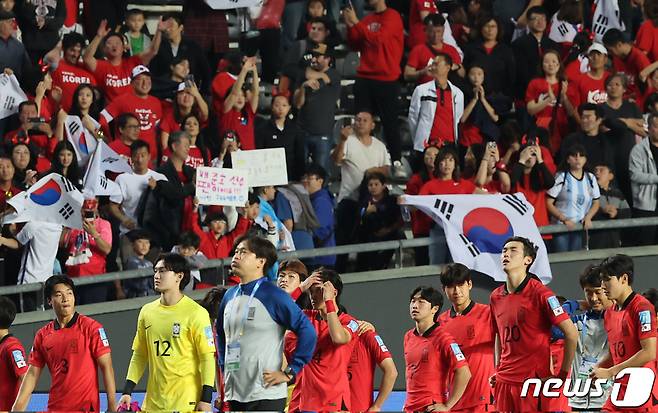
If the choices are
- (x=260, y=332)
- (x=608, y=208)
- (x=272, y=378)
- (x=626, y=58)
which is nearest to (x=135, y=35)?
(x=608, y=208)

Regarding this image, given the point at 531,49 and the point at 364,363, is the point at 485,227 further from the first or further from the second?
the point at 364,363

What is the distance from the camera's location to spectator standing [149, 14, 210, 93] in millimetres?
18234

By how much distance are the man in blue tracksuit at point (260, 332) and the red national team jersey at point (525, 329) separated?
1.97 metres

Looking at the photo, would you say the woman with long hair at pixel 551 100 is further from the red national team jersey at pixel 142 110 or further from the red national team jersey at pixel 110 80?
the red national team jersey at pixel 110 80

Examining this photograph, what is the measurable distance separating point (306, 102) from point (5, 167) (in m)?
3.91

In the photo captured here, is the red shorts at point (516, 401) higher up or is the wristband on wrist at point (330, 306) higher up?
the wristband on wrist at point (330, 306)

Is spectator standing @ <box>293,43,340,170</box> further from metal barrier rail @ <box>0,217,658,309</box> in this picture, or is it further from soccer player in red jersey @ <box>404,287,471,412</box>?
soccer player in red jersey @ <box>404,287,471,412</box>

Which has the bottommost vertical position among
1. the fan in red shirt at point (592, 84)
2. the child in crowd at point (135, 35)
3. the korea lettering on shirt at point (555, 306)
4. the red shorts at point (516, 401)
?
the red shorts at point (516, 401)

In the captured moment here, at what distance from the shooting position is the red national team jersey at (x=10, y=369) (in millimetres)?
11664

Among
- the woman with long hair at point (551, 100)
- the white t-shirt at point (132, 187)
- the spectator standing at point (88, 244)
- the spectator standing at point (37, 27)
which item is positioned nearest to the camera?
the spectator standing at point (88, 244)

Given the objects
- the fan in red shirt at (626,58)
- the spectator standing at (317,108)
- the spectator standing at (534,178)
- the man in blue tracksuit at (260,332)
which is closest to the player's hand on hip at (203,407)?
the man in blue tracksuit at (260,332)

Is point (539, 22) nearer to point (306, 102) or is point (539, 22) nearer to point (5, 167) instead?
point (306, 102)

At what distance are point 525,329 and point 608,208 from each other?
613 cm

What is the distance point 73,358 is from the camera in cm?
1175
